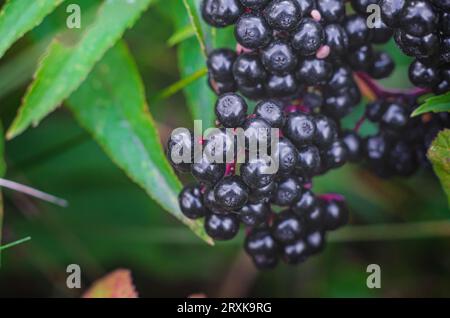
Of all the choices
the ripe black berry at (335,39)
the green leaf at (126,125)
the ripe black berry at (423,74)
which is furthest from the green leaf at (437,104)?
the green leaf at (126,125)

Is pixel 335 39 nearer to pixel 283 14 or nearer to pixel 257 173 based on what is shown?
pixel 283 14

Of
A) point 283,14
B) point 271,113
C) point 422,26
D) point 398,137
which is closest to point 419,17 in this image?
point 422,26

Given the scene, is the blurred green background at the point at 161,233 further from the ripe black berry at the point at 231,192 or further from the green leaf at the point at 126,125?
the ripe black berry at the point at 231,192

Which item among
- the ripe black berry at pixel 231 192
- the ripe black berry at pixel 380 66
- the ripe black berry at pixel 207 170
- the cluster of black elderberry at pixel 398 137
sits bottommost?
the cluster of black elderberry at pixel 398 137

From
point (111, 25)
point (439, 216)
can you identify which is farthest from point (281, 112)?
point (439, 216)

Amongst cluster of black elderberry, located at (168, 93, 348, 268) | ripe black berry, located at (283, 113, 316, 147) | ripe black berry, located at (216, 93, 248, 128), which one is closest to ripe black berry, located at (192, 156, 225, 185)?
cluster of black elderberry, located at (168, 93, 348, 268)

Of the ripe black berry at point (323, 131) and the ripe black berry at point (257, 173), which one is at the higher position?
the ripe black berry at point (257, 173)

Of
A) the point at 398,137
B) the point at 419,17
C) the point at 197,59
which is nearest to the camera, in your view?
the point at 419,17
